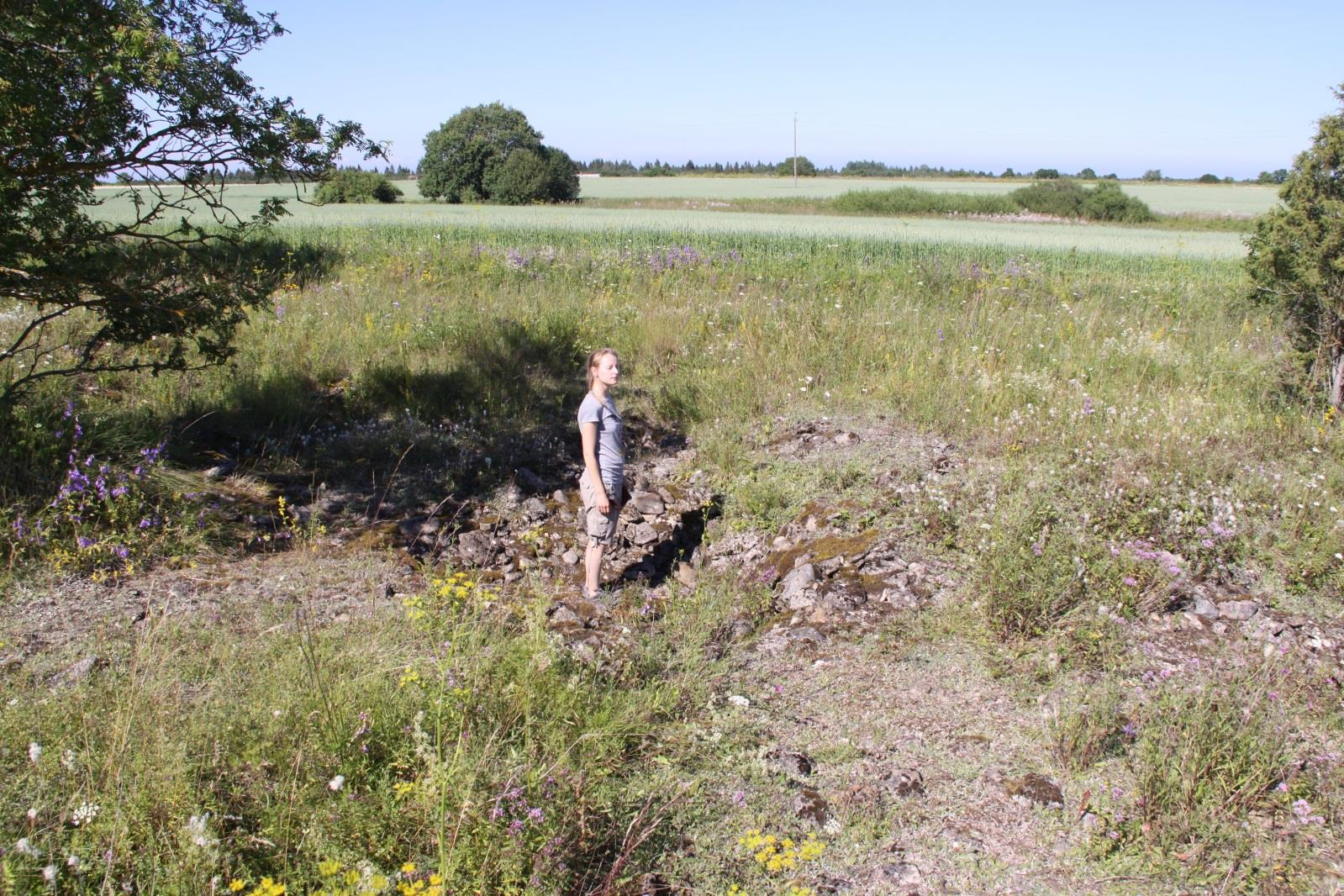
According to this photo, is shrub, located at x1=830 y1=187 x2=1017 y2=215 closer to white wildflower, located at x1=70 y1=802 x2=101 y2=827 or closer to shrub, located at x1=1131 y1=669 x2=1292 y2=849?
shrub, located at x1=1131 y1=669 x2=1292 y2=849

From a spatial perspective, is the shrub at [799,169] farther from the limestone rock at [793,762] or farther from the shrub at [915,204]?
the limestone rock at [793,762]

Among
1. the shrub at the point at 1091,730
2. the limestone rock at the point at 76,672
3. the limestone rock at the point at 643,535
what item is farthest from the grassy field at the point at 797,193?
the shrub at the point at 1091,730

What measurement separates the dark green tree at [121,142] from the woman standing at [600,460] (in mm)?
2292

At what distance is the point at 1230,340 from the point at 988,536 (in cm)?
651

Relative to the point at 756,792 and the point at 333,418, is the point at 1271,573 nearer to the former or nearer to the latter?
the point at 756,792

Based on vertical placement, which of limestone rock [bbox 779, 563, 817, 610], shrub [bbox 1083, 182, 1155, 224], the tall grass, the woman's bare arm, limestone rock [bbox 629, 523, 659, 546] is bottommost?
limestone rock [bbox 629, 523, 659, 546]

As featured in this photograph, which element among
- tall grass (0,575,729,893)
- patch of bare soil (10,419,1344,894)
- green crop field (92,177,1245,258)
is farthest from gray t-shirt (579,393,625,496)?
green crop field (92,177,1245,258)

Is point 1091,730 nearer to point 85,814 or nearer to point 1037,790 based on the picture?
point 1037,790

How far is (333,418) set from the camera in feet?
27.0

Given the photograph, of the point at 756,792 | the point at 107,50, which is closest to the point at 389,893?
the point at 756,792

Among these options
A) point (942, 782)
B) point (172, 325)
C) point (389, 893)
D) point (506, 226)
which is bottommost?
point (942, 782)

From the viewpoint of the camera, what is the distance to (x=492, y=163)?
1566 inches

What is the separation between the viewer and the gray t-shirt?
5.34 metres

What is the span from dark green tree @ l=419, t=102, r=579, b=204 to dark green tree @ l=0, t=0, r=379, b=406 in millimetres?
32739
